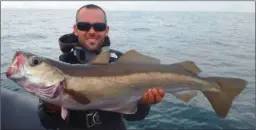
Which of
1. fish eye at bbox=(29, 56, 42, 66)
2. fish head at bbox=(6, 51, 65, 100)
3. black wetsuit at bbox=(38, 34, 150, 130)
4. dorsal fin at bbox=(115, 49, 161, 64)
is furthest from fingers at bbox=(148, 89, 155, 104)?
fish eye at bbox=(29, 56, 42, 66)

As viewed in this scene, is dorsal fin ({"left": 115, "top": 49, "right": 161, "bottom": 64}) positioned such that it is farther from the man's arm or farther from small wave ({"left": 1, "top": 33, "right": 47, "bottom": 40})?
small wave ({"left": 1, "top": 33, "right": 47, "bottom": 40})

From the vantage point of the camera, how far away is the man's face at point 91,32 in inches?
175

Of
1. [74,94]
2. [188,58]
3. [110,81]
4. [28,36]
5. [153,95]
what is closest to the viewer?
[74,94]

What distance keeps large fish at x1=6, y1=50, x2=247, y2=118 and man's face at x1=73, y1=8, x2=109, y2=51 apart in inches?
29.4

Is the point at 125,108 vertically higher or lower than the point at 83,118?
higher

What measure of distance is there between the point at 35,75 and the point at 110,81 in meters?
0.87

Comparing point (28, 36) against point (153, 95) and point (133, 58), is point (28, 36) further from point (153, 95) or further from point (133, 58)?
point (153, 95)

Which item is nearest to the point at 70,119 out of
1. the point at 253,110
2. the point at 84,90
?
the point at 84,90

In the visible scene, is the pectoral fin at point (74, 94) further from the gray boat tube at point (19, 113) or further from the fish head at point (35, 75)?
the gray boat tube at point (19, 113)

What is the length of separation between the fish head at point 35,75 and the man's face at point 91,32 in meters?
1.11

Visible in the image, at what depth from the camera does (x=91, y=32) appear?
14.5ft

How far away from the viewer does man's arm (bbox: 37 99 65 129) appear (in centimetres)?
387

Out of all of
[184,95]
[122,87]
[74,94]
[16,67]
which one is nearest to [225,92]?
[184,95]

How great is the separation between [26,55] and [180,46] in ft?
67.8
